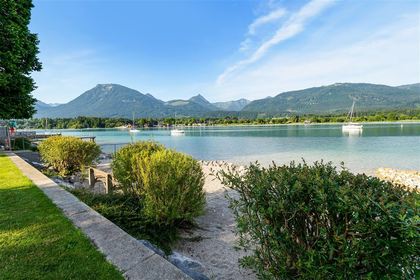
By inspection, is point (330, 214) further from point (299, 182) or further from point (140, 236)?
point (140, 236)

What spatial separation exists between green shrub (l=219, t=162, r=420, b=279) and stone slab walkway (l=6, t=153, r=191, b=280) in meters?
1.12

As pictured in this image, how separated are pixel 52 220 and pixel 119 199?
228 cm

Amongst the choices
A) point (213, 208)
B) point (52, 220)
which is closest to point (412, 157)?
point (213, 208)

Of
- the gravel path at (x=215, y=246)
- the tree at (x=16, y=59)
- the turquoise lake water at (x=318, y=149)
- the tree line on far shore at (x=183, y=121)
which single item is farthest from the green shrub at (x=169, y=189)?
the tree line on far shore at (x=183, y=121)

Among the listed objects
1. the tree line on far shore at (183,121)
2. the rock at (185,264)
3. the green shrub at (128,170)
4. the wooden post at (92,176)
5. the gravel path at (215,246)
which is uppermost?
the tree line on far shore at (183,121)

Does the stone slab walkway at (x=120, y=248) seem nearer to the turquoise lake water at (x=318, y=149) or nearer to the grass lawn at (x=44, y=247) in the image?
the grass lawn at (x=44, y=247)

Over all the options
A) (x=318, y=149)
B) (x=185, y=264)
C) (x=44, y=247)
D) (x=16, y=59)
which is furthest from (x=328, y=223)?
(x=318, y=149)

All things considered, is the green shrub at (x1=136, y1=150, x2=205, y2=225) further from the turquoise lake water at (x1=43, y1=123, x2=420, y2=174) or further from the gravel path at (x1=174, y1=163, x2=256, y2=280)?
the turquoise lake water at (x1=43, y1=123, x2=420, y2=174)

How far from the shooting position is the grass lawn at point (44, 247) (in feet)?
10.1

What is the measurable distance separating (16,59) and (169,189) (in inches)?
490

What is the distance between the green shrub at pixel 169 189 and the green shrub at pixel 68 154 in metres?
8.25

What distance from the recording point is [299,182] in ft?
7.66

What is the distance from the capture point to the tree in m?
12.7

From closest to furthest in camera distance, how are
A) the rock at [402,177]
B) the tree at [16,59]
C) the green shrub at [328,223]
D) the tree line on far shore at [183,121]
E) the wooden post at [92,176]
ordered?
the green shrub at [328,223] < the wooden post at [92,176] < the tree at [16,59] < the rock at [402,177] < the tree line on far shore at [183,121]
